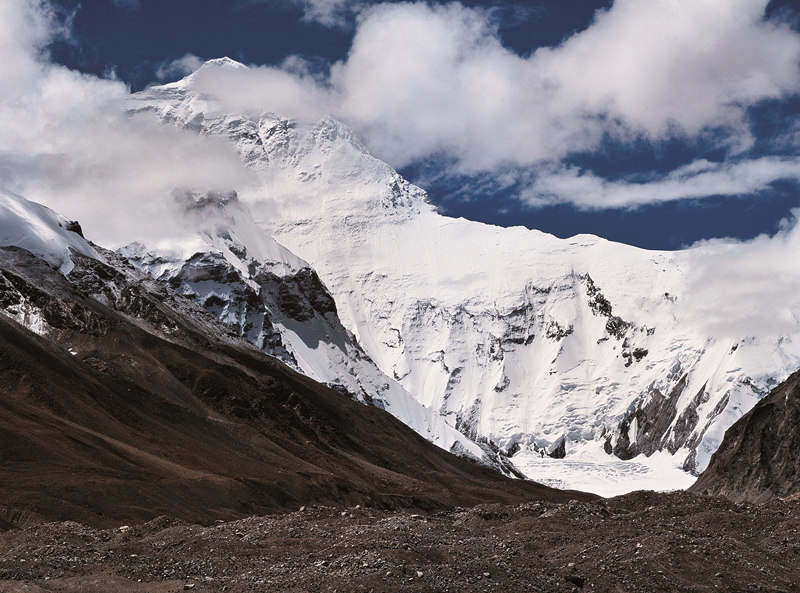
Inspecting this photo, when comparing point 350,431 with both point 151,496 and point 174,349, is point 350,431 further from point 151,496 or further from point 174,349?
point 151,496

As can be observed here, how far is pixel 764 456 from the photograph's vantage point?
11800cm

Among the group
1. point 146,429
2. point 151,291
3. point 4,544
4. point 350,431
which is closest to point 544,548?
point 4,544

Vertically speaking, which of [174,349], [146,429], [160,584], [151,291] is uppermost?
[151,291]

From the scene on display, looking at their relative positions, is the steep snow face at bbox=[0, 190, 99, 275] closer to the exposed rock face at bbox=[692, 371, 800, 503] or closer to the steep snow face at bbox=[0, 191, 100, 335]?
the steep snow face at bbox=[0, 191, 100, 335]

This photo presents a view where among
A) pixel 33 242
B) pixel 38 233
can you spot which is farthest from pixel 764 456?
pixel 38 233

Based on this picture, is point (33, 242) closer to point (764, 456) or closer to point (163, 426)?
point (163, 426)

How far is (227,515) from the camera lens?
80.7 m

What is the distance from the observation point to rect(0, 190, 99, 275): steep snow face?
140 meters

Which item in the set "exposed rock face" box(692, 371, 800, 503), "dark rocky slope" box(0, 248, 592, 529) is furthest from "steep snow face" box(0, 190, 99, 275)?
"exposed rock face" box(692, 371, 800, 503)

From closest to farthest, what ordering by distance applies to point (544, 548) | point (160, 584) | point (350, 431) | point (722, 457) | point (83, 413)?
1. point (160, 584)
2. point (544, 548)
3. point (83, 413)
4. point (722, 457)
5. point (350, 431)

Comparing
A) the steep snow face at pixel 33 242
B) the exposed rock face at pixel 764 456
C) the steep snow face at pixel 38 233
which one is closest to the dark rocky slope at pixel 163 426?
the steep snow face at pixel 33 242

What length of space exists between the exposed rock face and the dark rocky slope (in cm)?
2497

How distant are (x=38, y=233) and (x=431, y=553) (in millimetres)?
120238

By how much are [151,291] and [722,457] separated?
256 feet
